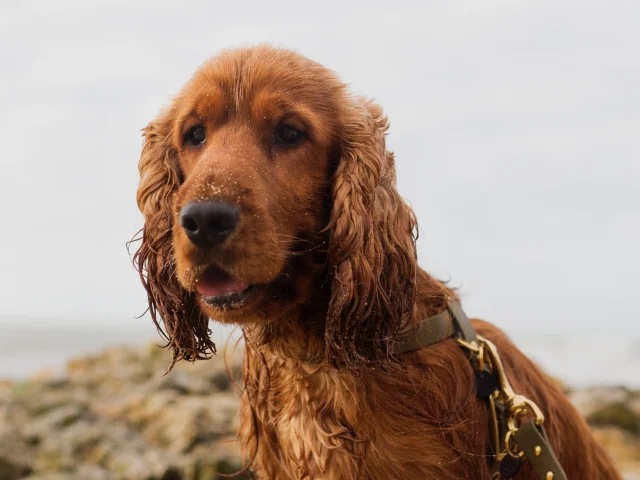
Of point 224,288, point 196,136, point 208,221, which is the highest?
point 196,136

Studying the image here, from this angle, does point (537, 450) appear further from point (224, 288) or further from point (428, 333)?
point (224, 288)

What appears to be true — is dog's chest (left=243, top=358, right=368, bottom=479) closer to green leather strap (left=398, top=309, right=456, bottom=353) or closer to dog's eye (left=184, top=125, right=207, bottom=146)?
green leather strap (left=398, top=309, right=456, bottom=353)

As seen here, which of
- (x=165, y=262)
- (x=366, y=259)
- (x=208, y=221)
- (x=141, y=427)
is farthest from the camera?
(x=141, y=427)

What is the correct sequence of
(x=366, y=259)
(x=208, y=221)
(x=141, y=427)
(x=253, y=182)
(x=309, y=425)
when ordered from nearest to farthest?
1. (x=208, y=221)
2. (x=253, y=182)
3. (x=366, y=259)
4. (x=309, y=425)
5. (x=141, y=427)

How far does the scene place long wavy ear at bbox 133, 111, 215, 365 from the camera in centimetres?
286

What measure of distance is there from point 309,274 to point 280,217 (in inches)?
11.3

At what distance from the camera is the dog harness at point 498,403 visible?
266cm

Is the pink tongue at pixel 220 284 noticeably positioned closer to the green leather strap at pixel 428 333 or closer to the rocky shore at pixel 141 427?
the green leather strap at pixel 428 333

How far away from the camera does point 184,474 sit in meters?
4.65

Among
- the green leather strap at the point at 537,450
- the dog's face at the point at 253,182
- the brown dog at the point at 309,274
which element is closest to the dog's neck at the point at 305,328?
the brown dog at the point at 309,274

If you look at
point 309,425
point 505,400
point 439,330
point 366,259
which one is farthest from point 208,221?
point 505,400

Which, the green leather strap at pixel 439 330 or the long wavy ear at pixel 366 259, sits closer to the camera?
the long wavy ear at pixel 366 259

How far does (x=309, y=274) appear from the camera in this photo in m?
2.65

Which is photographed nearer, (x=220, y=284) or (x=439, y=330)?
Answer: (x=220, y=284)
